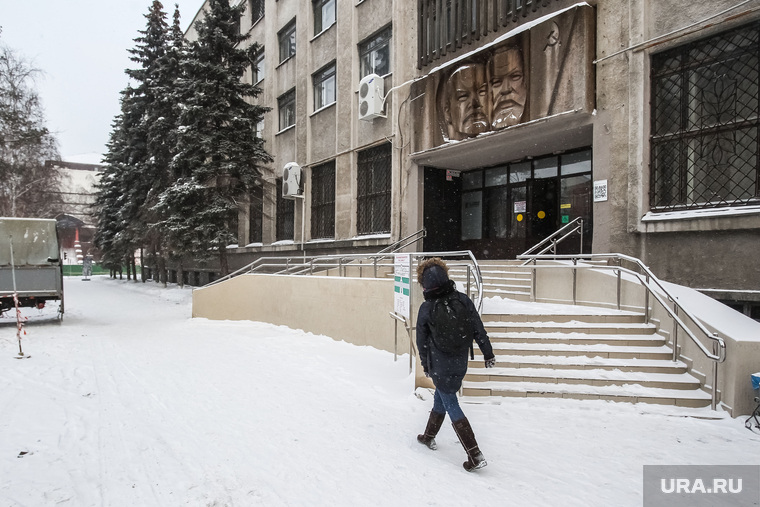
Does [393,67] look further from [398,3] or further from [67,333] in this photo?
[67,333]

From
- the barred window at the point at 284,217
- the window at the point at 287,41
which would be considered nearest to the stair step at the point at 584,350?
the barred window at the point at 284,217

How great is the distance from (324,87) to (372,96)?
15.8 feet

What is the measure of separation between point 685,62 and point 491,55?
4092 millimetres

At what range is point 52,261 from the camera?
43.8ft

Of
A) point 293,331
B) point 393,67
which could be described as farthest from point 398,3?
point 293,331

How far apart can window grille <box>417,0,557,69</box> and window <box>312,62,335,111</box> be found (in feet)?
16.5

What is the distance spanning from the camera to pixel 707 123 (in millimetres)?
7895

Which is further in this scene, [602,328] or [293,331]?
[293,331]

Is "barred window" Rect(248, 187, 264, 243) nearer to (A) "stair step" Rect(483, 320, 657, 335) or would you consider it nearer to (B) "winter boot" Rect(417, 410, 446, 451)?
(A) "stair step" Rect(483, 320, 657, 335)

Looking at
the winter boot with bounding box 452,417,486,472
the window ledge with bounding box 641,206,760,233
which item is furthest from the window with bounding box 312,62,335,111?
the winter boot with bounding box 452,417,486,472

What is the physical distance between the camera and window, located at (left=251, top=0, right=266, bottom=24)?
75.3 ft

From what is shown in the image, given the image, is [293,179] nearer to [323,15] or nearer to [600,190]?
[323,15]

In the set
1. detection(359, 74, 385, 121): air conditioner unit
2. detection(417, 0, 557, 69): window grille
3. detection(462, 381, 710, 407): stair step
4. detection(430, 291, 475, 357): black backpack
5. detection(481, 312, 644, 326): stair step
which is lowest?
detection(462, 381, 710, 407): stair step
